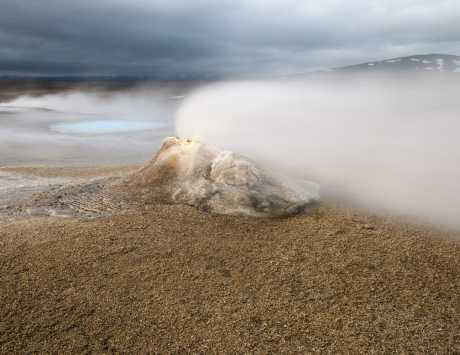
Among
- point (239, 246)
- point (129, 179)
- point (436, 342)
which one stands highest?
point (129, 179)

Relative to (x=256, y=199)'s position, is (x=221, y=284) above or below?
below

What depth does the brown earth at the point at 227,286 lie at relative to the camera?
3088 mm

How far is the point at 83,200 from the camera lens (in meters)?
5.86

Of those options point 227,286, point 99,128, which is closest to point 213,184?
point 227,286

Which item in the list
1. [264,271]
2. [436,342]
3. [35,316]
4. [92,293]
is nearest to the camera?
[436,342]

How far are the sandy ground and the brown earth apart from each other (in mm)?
11

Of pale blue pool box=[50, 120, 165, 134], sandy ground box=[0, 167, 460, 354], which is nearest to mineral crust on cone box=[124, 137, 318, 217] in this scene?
sandy ground box=[0, 167, 460, 354]

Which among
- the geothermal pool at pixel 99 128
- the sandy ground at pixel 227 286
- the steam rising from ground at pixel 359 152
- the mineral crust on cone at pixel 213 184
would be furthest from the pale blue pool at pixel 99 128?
the sandy ground at pixel 227 286

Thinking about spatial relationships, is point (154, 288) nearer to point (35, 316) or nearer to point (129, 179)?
point (35, 316)

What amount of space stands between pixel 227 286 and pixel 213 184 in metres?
2.23

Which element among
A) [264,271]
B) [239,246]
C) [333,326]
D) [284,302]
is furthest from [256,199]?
[333,326]

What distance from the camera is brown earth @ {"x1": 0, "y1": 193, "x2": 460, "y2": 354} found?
122 inches

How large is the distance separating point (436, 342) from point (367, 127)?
Result: 1216cm

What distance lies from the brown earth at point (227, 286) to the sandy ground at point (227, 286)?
0.04 feet
